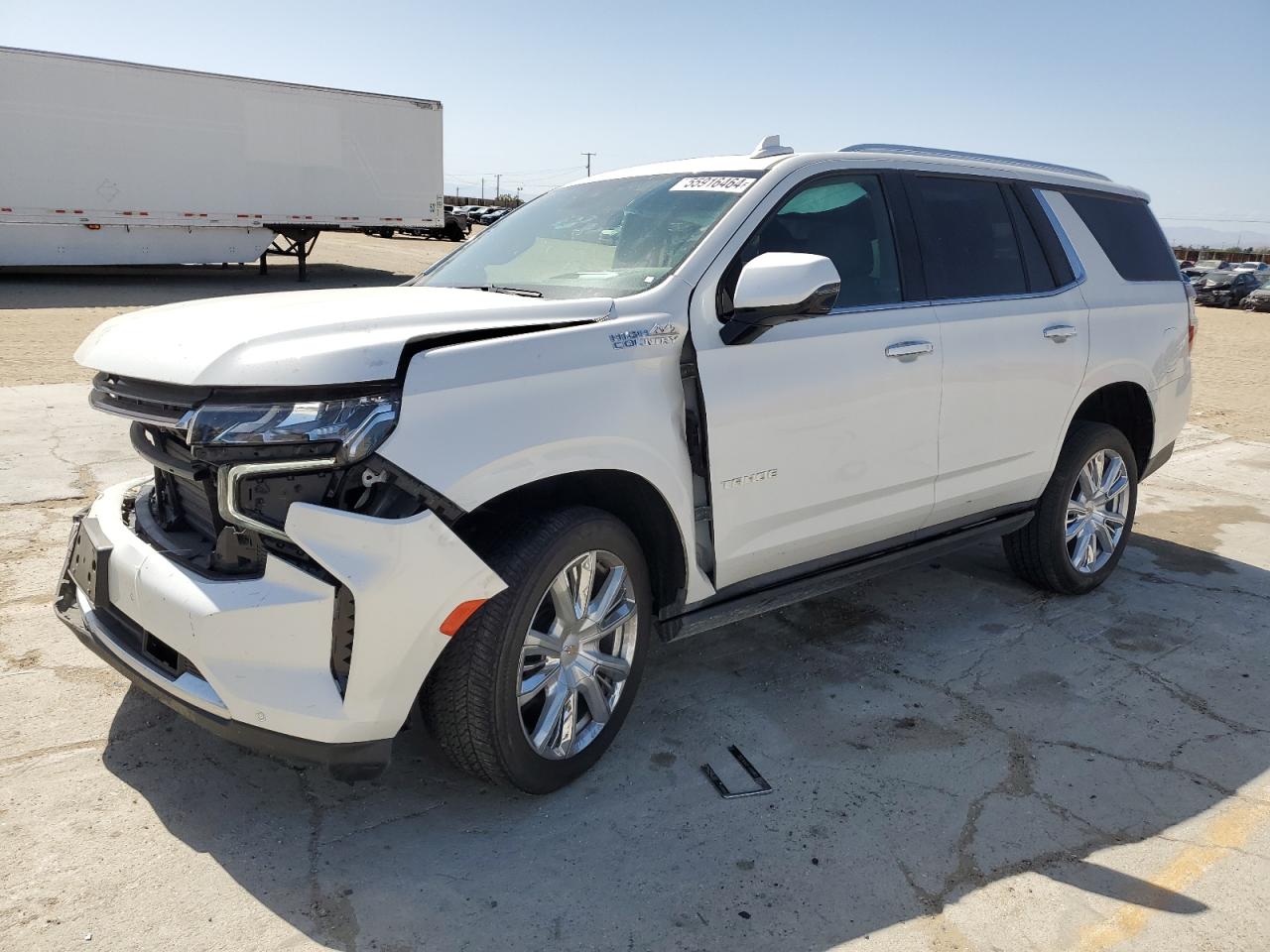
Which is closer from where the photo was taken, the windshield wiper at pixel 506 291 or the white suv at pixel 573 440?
the white suv at pixel 573 440

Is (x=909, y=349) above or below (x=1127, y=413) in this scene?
above

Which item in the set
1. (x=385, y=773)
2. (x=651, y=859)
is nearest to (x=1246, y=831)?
(x=651, y=859)

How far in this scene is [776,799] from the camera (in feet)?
10.3

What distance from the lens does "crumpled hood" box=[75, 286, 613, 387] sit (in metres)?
2.49

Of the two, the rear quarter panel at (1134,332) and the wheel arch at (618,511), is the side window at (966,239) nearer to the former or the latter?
the rear quarter panel at (1134,332)

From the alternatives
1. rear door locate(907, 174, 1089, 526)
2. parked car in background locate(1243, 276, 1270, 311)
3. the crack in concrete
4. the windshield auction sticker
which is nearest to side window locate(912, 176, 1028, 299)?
rear door locate(907, 174, 1089, 526)

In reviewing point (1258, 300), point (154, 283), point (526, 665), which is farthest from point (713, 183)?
point (1258, 300)

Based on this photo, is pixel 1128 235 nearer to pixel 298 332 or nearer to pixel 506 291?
pixel 506 291

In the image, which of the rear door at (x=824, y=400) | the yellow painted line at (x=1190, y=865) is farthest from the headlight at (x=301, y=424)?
the yellow painted line at (x=1190, y=865)

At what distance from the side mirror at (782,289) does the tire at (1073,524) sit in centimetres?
220

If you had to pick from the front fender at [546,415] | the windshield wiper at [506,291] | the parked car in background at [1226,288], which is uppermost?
the parked car in background at [1226,288]

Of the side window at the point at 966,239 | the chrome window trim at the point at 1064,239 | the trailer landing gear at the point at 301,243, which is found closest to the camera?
the side window at the point at 966,239

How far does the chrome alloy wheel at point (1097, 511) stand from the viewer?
4.95 metres

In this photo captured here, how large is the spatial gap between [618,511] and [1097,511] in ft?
9.67
